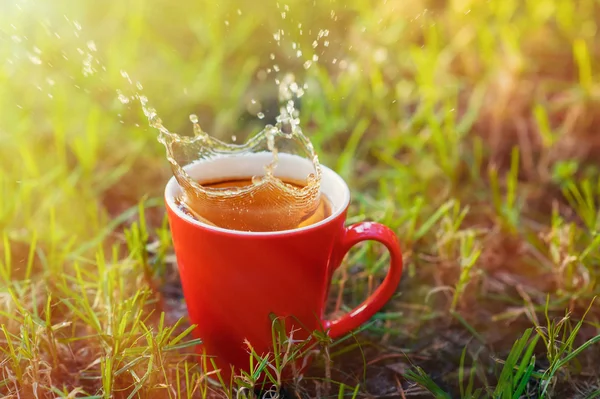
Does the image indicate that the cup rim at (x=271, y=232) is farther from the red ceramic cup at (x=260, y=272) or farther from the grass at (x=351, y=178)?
the grass at (x=351, y=178)

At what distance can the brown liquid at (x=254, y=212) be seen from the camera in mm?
839

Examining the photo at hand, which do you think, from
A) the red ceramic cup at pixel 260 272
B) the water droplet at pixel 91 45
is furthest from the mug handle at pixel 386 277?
the water droplet at pixel 91 45

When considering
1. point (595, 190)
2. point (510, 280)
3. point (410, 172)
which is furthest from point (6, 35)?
point (595, 190)

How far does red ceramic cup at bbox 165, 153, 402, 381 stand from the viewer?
79 centimetres

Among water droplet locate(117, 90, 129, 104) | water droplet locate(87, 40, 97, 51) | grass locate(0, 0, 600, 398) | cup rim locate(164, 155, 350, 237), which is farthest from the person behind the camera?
water droplet locate(87, 40, 97, 51)

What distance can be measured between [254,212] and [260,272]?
86mm

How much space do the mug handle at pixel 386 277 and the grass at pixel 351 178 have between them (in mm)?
54

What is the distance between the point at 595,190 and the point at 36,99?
130cm

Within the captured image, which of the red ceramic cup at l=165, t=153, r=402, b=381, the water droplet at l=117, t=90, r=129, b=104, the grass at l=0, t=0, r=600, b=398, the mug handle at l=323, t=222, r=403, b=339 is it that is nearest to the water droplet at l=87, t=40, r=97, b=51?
the grass at l=0, t=0, r=600, b=398

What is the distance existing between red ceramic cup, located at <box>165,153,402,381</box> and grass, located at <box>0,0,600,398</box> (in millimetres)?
47

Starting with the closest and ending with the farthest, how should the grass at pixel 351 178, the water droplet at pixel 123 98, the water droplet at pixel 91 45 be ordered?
the grass at pixel 351 178
the water droplet at pixel 123 98
the water droplet at pixel 91 45

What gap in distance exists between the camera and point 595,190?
4.66 feet

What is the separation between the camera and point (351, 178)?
144cm

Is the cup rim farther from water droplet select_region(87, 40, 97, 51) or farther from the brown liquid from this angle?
water droplet select_region(87, 40, 97, 51)
